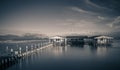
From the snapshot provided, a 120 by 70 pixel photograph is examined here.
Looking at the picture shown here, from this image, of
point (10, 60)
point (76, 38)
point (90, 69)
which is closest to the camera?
point (90, 69)

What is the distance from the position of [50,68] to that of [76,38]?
219 feet

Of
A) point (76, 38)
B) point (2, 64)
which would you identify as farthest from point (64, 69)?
point (76, 38)

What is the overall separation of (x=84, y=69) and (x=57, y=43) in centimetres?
5553

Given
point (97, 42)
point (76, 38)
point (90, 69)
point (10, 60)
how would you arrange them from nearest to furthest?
point (90, 69) < point (10, 60) < point (97, 42) < point (76, 38)

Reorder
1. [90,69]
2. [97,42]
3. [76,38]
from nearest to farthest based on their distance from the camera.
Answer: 1. [90,69]
2. [97,42]
3. [76,38]

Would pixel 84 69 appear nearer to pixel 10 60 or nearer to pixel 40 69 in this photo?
pixel 40 69

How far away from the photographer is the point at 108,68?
2673cm

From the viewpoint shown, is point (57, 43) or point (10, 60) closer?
point (10, 60)

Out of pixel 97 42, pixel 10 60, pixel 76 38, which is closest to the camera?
pixel 10 60

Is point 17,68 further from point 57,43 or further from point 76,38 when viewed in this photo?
point 76,38

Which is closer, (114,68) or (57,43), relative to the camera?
(114,68)

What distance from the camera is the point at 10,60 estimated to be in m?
30.8

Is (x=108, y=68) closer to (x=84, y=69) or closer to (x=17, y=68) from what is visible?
(x=84, y=69)

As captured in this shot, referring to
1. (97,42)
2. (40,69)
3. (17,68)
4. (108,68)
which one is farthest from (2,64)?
(97,42)
